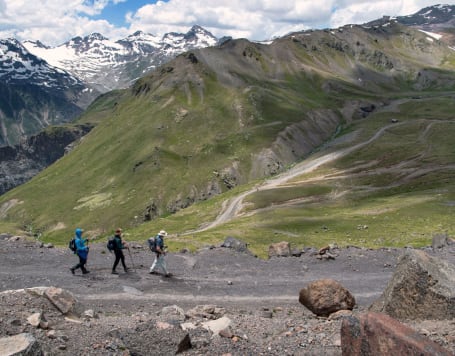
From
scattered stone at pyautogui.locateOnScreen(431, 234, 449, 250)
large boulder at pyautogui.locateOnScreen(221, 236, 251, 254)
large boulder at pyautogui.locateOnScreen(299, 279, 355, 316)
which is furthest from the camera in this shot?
scattered stone at pyautogui.locateOnScreen(431, 234, 449, 250)

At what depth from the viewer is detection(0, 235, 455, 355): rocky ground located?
59.3 feet

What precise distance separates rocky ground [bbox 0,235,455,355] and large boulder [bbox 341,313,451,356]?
192cm

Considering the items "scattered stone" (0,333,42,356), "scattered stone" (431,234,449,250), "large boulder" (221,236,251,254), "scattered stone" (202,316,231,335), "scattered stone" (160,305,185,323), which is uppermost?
"scattered stone" (0,333,42,356)

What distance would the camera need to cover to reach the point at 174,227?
360 ft

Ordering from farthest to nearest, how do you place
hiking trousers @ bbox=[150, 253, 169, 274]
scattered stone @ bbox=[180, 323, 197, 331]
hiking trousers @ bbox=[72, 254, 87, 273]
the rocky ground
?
hiking trousers @ bbox=[150, 253, 169, 274], hiking trousers @ bbox=[72, 254, 87, 273], scattered stone @ bbox=[180, 323, 197, 331], the rocky ground

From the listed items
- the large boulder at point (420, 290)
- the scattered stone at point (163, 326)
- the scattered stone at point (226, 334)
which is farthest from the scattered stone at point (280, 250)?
the scattered stone at point (163, 326)

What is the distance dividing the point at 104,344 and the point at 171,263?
20718mm

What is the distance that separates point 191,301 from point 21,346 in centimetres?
1609

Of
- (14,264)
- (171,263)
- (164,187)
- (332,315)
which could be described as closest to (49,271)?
(14,264)

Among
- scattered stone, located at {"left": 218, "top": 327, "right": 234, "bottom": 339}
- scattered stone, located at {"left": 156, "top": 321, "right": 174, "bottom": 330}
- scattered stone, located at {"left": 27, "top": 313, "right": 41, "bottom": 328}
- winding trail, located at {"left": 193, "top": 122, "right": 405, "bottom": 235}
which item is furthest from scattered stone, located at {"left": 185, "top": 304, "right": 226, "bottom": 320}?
winding trail, located at {"left": 193, "top": 122, "right": 405, "bottom": 235}

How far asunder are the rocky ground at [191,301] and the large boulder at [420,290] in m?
0.80

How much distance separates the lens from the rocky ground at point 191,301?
18062 millimetres

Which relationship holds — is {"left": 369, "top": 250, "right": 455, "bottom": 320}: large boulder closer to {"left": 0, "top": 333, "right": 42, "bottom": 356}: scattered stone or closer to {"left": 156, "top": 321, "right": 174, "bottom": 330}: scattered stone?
{"left": 156, "top": 321, "right": 174, "bottom": 330}: scattered stone

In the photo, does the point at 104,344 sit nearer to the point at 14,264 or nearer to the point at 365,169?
the point at 14,264
